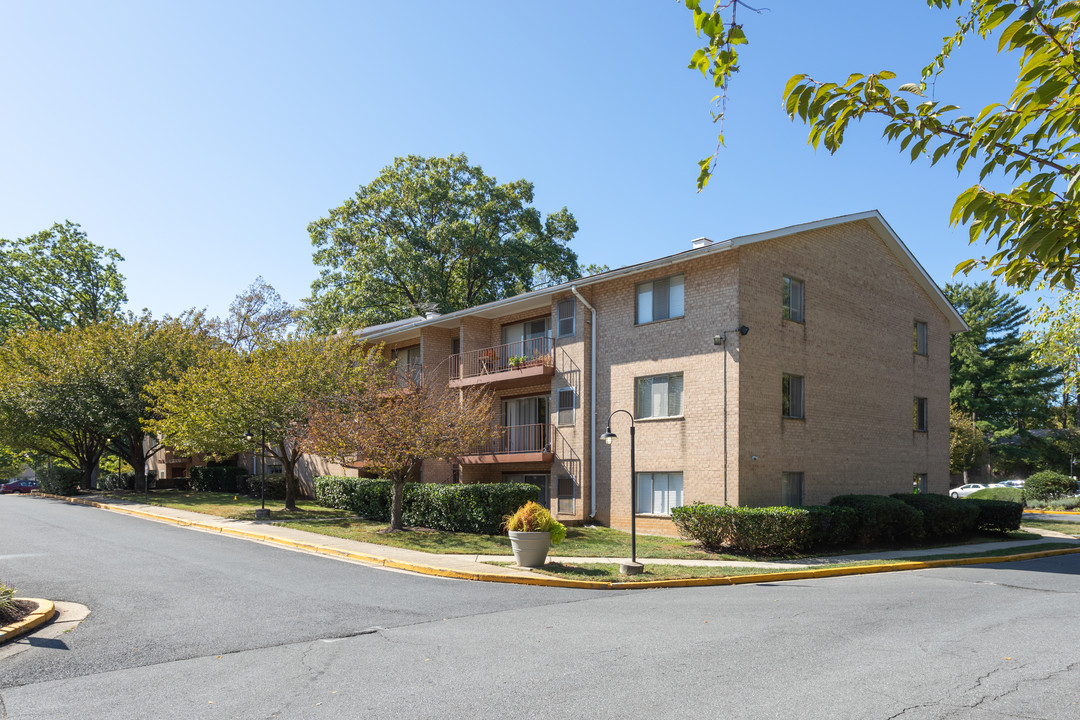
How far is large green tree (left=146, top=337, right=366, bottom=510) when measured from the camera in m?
25.7

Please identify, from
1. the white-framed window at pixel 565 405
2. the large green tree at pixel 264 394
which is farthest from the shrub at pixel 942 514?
the large green tree at pixel 264 394

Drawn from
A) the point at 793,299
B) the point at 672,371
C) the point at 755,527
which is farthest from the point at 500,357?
the point at 755,527

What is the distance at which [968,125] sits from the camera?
13.6 feet

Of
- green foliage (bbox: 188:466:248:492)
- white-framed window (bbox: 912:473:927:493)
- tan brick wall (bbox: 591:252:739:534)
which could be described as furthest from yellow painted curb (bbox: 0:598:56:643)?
green foliage (bbox: 188:466:248:492)

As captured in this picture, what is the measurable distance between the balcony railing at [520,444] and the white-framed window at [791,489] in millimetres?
7446

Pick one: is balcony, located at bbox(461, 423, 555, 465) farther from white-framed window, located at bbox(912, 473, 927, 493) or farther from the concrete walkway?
white-framed window, located at bbox(912, 473, 927, 493)

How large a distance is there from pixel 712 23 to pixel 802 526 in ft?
56.5

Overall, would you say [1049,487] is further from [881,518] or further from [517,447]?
[517,447]

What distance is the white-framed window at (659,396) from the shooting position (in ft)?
74.3

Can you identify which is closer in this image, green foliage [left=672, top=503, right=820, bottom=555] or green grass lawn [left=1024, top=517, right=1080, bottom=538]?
green foliage [left=672, top=503, right=820, bottom=555]

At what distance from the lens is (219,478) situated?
40625 millimetres

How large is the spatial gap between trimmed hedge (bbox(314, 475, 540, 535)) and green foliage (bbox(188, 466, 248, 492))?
1640 centimetres

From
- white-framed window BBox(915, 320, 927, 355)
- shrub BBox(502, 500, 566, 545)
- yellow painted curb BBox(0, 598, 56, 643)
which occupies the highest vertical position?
white-framed window BBox(915, 320, 927, 355)

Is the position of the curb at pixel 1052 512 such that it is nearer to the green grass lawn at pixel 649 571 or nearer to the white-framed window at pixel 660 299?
the green grass lawn at pixel 649 571
